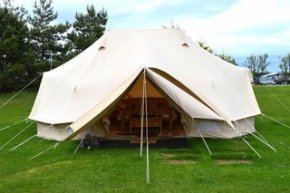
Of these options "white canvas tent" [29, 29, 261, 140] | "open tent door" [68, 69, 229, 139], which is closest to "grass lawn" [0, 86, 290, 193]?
"white canvas tent" [29, 29, 261, 140]

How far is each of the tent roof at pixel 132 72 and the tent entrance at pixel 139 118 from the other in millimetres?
761

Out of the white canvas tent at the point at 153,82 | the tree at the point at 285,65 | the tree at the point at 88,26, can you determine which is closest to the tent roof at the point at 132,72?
the white canvas tent at the point at 153,82

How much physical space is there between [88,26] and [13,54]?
7236 mm

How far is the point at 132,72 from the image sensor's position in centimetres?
1216

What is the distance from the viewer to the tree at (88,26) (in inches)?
1348

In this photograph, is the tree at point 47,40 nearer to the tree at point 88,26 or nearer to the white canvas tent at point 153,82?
the tree at point 88,26

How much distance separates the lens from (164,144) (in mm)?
11977

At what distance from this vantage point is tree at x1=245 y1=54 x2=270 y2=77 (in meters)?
60.6

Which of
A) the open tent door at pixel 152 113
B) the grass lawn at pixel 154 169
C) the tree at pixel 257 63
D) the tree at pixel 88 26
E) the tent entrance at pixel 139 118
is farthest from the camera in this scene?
the tree at pixel 257 63

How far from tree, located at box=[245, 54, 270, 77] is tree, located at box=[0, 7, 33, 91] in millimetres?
35675

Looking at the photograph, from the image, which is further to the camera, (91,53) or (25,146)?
(91,53)

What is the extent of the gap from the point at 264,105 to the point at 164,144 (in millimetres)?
13047

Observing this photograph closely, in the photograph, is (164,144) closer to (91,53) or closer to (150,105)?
(150,105)

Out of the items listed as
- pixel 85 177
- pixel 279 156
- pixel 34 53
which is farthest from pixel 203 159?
pixel 34 53
